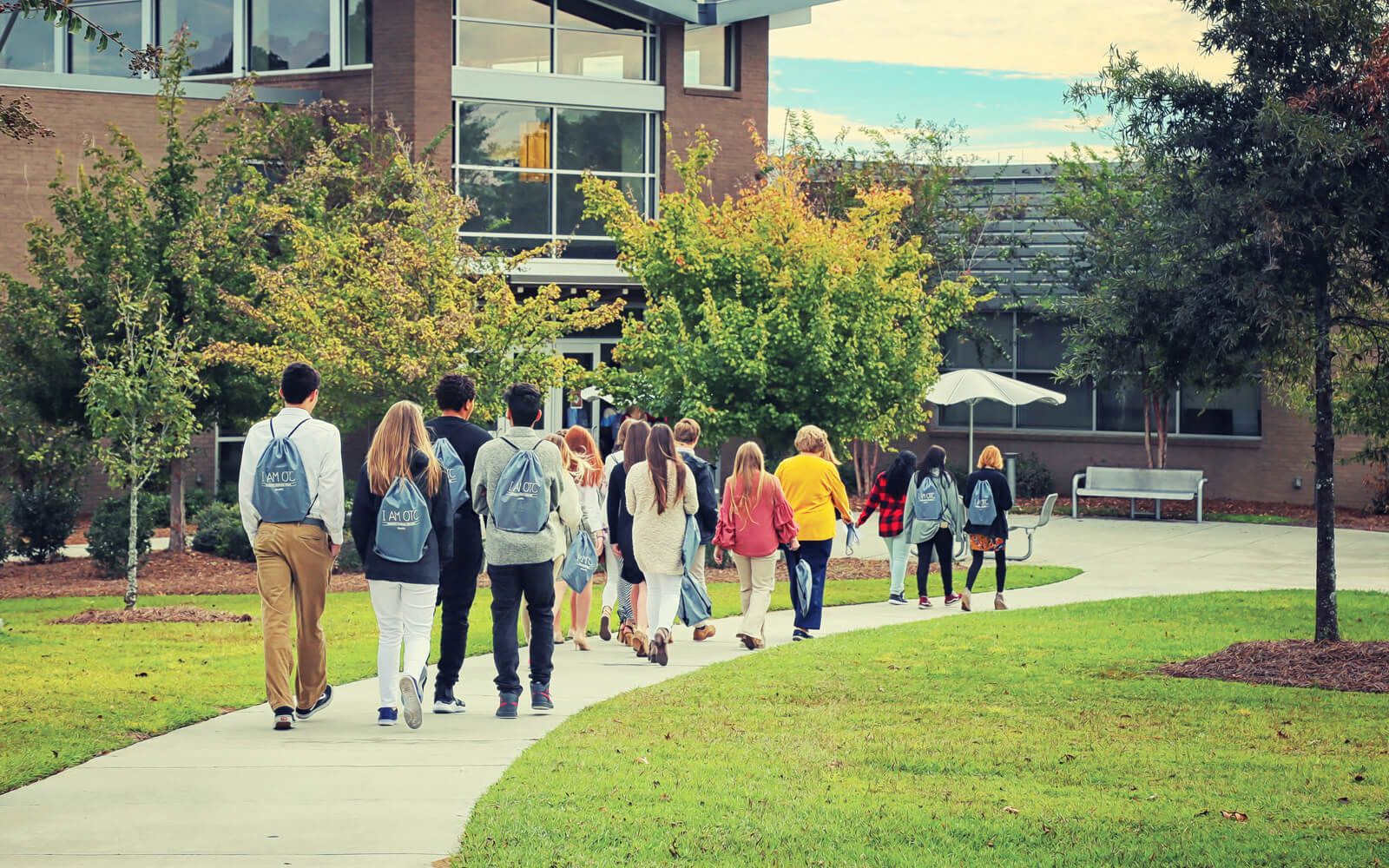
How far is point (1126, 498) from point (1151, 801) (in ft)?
73.3

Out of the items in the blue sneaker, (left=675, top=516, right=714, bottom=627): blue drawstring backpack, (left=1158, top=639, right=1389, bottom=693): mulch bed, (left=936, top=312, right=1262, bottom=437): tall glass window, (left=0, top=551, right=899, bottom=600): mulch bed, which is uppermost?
(left=936, top=312, right=1262, bottom=437): tall glass window

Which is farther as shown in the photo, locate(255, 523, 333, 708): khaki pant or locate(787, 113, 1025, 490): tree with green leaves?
locate(787, 113, 1025, 490): tree with green leaves

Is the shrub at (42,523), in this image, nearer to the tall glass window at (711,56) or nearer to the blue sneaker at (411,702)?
the blue sneaker at (411,702)

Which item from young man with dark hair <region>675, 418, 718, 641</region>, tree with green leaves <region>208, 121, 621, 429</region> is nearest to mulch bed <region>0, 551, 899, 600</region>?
tree with green leaves <region>208, 121, 621, 429</region>

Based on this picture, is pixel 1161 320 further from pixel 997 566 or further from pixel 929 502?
pixel 997 566

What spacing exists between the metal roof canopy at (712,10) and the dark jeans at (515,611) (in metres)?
20.8

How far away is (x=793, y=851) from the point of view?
5.95m

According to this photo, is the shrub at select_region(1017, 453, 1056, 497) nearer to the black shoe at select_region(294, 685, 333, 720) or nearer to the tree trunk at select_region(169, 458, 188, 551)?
the tree trunk at select_region(169, 458, 188, 551)

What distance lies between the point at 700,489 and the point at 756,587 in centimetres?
112

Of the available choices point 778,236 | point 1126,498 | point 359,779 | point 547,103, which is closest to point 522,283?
point 547,103

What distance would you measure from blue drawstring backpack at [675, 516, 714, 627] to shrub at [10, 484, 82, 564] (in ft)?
38.0

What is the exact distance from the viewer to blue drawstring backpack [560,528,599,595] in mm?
10844

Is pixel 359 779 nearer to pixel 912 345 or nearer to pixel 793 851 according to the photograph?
pixel 793 851

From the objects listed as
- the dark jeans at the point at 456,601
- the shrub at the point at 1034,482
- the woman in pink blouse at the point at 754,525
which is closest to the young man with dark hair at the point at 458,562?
the dark jeans at the point at 456,601
